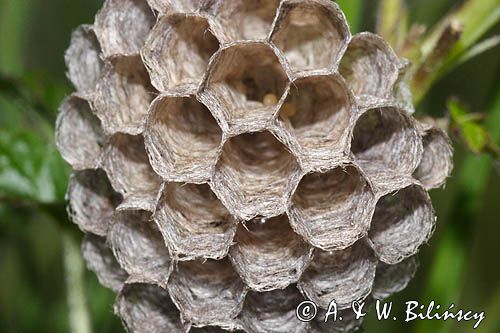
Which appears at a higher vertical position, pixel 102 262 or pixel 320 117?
pixel 320 117

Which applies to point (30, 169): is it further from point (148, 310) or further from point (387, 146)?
point (387, 146)

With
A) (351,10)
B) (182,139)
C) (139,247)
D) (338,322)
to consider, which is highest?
(351,10)

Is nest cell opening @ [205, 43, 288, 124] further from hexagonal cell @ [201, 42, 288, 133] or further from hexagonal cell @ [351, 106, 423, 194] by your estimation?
hexagonal cell @ [351, 106, 423, 194]

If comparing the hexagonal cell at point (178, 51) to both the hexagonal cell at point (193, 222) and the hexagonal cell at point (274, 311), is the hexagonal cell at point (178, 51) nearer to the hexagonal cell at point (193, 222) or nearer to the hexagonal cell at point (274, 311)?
the hexagonal cell at point (193, 222)

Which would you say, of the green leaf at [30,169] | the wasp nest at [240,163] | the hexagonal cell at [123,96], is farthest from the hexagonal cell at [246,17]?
the green leaf at [30,169]

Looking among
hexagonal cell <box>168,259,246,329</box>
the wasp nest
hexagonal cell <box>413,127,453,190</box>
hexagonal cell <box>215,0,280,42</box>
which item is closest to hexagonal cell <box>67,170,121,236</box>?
the wasp nest

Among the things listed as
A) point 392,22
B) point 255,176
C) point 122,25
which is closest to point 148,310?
point 255,176

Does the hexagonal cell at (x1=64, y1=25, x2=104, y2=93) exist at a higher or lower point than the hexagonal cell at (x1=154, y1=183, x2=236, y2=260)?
higher
